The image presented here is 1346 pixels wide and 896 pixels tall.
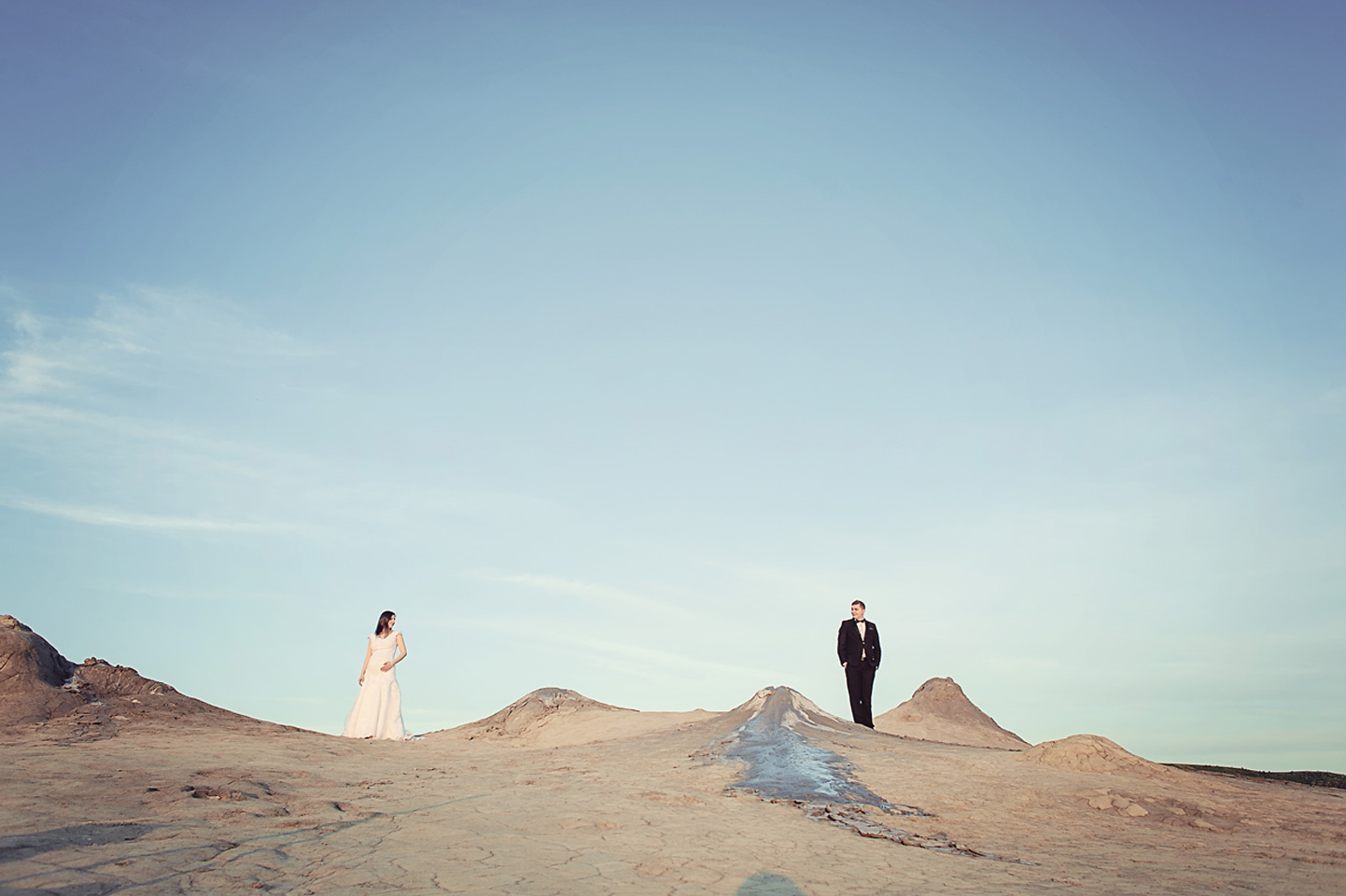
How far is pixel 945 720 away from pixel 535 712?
10.1m

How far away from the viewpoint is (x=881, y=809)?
28.9 feet

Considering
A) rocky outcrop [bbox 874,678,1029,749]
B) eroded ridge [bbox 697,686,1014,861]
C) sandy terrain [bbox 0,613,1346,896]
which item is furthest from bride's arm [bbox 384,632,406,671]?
rocky outcrop [bbox 874,678,1029,749]

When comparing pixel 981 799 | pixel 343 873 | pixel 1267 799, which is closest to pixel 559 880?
pixel 343 873

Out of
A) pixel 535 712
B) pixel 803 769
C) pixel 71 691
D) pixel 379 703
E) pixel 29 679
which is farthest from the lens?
pixel 535 712

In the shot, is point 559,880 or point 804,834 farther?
point 804,834

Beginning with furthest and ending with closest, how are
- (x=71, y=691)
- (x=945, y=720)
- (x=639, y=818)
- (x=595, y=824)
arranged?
1. (x=945, y=720)
2. (x=71, y=691)
3. (x=639, y=818)
4. (x=595, y=824)

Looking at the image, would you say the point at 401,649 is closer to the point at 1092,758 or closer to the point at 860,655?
the point at 860,655

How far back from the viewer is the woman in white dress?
1540cm

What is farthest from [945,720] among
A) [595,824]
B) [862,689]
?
[595,824]

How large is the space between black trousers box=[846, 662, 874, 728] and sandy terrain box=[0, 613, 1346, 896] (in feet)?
7.29

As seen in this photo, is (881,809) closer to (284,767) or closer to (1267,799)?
(1267,799)

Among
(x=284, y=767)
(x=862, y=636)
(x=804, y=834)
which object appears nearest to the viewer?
(x=804, y=834)

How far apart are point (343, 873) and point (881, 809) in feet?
16.9

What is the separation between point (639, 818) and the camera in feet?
25.5
